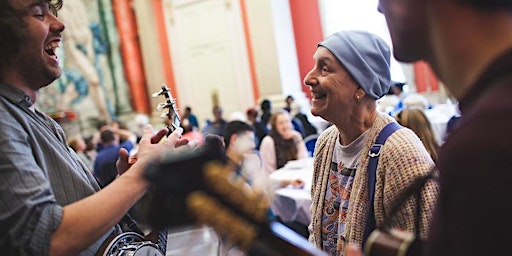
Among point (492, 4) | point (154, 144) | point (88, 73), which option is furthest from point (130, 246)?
point (88, 73)

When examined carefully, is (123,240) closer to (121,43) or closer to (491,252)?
(491,252)

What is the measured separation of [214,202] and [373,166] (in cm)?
103

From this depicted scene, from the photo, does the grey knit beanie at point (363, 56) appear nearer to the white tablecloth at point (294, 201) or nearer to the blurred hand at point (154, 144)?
Result: the blurred hand at point (154, 144)

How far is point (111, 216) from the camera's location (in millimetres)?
1296

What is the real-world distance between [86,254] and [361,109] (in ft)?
3.53

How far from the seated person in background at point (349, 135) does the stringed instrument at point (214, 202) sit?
923 mm

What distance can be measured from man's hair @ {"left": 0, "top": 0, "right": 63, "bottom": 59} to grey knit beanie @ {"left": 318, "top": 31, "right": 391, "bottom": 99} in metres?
1.06

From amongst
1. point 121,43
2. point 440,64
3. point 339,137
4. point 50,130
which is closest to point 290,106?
point 121,43

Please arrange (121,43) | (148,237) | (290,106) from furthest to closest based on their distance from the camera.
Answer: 1. (121,43)
2. (290,106)
3. (148,237)

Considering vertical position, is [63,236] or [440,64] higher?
[440,64]

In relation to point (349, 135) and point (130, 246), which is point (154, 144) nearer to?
point (130, 246)

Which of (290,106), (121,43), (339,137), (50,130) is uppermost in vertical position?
(121,43)

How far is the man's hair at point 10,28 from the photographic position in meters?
1.36

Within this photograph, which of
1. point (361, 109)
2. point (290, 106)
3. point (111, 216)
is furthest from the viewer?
point (290, 106)
